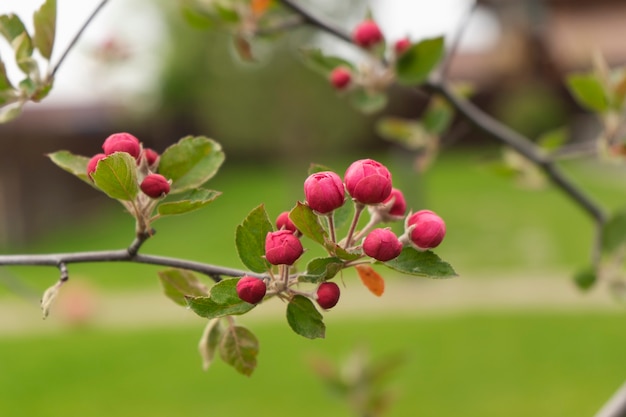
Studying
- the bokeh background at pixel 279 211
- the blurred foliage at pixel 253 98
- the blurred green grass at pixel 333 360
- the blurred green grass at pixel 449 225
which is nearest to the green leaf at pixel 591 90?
the bokeh background at pixel 279 211

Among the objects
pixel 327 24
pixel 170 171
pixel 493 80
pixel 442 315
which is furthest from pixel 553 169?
pixel 493 80

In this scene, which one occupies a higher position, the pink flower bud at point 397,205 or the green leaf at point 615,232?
the pink flower bud at point 397,205

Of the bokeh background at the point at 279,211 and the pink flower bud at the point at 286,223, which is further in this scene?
the bokeh background at the point at 279,211

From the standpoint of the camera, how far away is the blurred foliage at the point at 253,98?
1450 centimetres

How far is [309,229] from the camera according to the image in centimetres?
55

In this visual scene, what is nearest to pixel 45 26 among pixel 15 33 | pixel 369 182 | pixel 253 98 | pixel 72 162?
pixel 15 33

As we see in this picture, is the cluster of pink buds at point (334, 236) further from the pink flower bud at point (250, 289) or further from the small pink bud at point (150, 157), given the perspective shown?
the small pink bud at point (150, 157)

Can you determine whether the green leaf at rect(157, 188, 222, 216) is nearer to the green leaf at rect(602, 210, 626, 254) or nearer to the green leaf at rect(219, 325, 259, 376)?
the green leaf at rect(219, 325, 259, 376)

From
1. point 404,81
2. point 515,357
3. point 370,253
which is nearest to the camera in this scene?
point 370,253

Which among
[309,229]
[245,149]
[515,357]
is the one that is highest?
[309,229]

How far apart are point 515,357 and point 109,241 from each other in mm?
7306

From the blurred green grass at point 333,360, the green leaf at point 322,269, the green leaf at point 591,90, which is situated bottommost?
the blurred green grass at point 333,360

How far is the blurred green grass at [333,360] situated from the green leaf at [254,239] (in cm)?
352

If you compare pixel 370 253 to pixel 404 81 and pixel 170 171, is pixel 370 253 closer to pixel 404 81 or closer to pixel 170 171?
pixel 170 171
